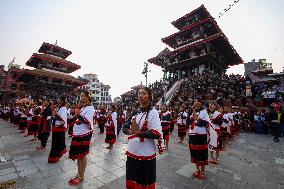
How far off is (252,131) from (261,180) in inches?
515

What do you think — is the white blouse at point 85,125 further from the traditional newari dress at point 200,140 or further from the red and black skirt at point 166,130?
the red and black skirt at point 166,130

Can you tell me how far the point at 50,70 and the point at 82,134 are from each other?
38.4m

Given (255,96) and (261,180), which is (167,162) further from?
(255,96)

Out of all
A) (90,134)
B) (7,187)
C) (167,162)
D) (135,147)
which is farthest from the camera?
(167,162)

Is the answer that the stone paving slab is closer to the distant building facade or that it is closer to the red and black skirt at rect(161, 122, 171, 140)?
the red and black skirt at rect(161, 122, 171, 140)

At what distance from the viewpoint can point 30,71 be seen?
106 feet

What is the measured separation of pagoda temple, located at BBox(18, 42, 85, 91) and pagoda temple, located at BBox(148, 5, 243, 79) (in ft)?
57.5

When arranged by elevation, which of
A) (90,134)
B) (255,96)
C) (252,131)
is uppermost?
(255,96)

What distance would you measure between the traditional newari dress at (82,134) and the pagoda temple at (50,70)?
33059 millimetres

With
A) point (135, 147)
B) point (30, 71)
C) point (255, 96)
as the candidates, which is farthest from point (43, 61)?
point (135, 147)

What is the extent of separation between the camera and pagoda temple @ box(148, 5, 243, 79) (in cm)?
2944

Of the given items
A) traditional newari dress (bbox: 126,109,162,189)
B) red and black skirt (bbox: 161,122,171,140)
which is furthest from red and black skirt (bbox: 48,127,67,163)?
red and black skirt (bbox: 161,122,171,140)

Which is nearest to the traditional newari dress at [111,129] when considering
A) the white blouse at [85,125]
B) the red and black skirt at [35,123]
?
the red and black skirt at [35,123]

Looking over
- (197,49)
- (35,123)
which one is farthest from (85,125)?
(197,49)
